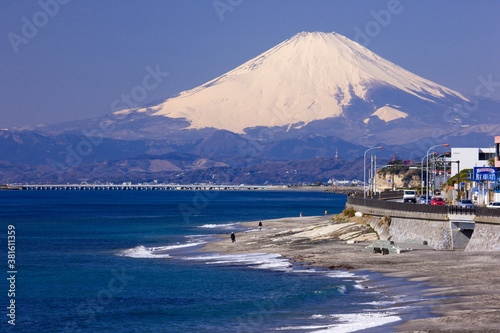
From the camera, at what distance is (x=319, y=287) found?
137ft

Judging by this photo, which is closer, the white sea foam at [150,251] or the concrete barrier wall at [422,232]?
the concrete barrier wall at [422,232]

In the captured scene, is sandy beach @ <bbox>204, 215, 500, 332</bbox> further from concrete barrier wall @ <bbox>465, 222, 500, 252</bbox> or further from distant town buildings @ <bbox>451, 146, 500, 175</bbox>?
distant town buildings @ <bbox>451, 146, 500, 175</bbox>

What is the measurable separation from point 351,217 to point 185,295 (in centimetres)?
3807

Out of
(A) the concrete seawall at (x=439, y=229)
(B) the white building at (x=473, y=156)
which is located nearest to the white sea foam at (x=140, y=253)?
(A) the concrete seawall at (x=439, y=229)

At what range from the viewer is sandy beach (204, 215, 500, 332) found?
29.8m

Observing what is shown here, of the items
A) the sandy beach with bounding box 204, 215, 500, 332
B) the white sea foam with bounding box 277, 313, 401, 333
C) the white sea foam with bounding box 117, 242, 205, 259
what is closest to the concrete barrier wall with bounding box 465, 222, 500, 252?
the sandy beach with bounding box 204, 215, 500, 332

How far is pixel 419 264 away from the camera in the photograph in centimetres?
4641

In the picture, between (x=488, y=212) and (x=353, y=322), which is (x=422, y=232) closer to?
(x=488, y=212)

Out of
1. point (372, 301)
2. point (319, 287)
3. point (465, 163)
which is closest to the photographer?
point (372, 301)

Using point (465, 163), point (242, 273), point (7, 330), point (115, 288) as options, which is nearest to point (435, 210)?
point (242, 273)

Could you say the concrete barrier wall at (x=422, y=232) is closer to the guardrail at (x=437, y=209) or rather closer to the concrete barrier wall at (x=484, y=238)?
the guardrail at (x=437, y=209)

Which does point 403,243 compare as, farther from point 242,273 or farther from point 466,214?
point 242,273

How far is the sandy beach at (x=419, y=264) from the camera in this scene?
2975 centimetres

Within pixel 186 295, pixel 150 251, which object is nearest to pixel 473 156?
pixel 150 251
